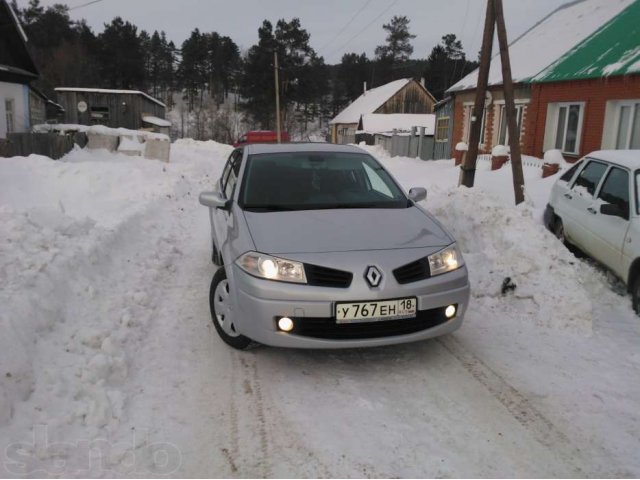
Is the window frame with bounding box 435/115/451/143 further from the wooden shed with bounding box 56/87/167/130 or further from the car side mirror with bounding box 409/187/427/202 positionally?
the car side mirror with bounding box 409/187/427/202

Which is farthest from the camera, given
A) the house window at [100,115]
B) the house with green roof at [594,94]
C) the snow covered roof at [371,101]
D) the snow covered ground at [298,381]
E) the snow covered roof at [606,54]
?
the snow covered roof at [371,101]

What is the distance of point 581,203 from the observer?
6.62 metres

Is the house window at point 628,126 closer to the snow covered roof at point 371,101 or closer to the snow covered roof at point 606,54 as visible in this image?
the snow covered roof at point 606,54

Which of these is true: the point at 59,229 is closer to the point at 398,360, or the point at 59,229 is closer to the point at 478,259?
the point at 398,360

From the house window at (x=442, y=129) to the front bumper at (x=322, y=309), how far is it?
2272cm

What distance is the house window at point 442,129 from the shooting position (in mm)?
25953

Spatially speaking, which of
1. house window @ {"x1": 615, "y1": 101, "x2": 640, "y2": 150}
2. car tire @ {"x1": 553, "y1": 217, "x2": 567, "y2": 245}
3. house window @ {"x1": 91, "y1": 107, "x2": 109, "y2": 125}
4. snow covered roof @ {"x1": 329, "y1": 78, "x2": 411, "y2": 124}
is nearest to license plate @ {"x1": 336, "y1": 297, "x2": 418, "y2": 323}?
car tire @ {"x1": 553, "y1": 217, "x2": 567, "y2": 245}

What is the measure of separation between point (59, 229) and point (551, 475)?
547 cm

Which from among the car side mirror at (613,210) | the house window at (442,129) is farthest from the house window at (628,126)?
the house window at (442,129)

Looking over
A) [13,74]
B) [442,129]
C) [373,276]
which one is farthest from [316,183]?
[442,129]

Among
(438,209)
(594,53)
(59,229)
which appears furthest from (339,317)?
(594,53)

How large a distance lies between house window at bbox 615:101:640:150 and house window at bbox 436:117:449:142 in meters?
10.9

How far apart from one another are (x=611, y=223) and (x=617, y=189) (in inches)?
17.6

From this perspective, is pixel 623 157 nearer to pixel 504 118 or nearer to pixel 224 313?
pixel 224 313
